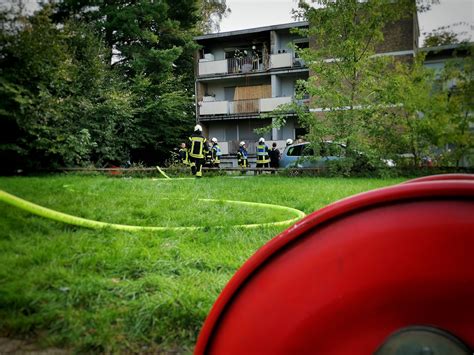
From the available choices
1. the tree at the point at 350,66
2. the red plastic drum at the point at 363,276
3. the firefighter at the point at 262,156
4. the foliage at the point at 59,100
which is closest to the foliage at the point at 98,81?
the foliage at the point at 59,100

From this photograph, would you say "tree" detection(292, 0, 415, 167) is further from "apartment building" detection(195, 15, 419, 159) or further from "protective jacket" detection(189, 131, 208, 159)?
"protective jacket" detection(189, 131, 208, 159)

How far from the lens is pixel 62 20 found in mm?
476

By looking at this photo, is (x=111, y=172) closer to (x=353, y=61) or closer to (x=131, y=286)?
(x=131, y=286)

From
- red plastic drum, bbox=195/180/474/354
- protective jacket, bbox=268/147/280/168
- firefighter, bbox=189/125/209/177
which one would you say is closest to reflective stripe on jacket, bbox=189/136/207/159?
firefighter, bbox=189/125/209/177

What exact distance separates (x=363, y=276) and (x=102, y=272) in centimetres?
56

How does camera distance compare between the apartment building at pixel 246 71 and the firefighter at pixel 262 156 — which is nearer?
the apartment building at pixel 246 71

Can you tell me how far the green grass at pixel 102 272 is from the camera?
0.48 meters

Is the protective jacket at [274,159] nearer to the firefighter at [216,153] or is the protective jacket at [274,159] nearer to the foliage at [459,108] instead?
the firefighter at [216,153]

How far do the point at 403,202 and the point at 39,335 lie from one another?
0.49 meters

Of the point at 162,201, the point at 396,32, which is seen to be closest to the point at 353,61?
the point at 396,32

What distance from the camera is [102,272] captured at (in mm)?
687

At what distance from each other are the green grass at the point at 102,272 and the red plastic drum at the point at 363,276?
0.39 feet

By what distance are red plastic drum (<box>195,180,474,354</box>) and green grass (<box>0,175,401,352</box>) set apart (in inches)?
4.7

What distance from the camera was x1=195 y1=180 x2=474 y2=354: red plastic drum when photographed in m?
0.22
